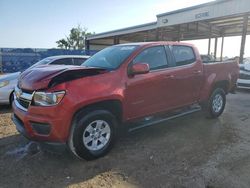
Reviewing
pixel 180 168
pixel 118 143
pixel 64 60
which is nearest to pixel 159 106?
pixel 118 143

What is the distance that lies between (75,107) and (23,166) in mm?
1282

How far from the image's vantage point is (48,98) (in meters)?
3.59

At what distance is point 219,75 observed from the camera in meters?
6.34

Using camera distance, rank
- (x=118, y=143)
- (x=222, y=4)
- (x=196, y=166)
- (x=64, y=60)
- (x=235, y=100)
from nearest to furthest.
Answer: (x=196, y=166) < (x=118, y=143) < (x=64, y=60) < (x=235, y=100) < (x=222, y=4)

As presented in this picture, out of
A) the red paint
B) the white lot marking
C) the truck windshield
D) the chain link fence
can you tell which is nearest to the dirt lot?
the white lot marking

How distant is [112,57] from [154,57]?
829 millimetres

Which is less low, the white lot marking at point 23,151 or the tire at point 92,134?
the tire at point 92,134

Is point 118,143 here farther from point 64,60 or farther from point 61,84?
point 64,60

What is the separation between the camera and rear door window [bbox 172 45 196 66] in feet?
17.7

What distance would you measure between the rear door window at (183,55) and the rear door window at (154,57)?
Answer: 0.39 m

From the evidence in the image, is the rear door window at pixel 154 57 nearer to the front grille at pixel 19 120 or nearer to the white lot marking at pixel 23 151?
the front grille at pixel 19 120

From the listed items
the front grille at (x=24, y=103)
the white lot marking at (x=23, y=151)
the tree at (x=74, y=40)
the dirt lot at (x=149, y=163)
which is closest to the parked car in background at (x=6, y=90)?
the dirt lot at (x=149, y=163)

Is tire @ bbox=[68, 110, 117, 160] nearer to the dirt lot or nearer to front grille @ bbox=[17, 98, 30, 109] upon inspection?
the dirt lot

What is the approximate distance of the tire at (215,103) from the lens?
6301 mm
